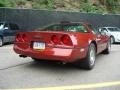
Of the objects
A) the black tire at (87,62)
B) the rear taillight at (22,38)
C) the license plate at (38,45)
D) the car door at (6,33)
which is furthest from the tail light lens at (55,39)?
the car door at (6,33)

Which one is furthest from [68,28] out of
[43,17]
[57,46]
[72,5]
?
[72,5]

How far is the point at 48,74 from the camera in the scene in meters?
8.18

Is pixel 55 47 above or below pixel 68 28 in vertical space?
below

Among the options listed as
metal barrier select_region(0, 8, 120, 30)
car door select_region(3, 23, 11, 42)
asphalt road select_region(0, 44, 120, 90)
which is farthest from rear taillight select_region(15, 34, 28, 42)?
metal barrier select_region(0, 8, 120, 30)

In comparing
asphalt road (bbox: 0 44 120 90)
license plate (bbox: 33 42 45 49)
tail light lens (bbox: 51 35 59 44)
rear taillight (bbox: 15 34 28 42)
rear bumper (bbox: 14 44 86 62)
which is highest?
tail light lens (bbox: 51 35 59 44)

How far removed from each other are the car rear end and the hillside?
15.5m

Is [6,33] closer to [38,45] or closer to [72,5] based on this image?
[38,45]

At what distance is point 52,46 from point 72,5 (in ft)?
70.6

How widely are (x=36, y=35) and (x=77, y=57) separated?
1.24 meters

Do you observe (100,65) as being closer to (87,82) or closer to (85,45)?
(85,45)

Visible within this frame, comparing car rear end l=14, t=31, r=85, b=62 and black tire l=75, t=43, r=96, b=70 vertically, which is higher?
car rear end l=14, t=31, r=85, b=62

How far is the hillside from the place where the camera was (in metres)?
26.5

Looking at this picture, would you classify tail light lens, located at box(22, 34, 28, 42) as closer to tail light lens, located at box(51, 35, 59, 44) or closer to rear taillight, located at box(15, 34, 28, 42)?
rear taillight, located at box(15, 34, 28, 42)

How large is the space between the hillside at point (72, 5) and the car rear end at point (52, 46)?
15.5m
